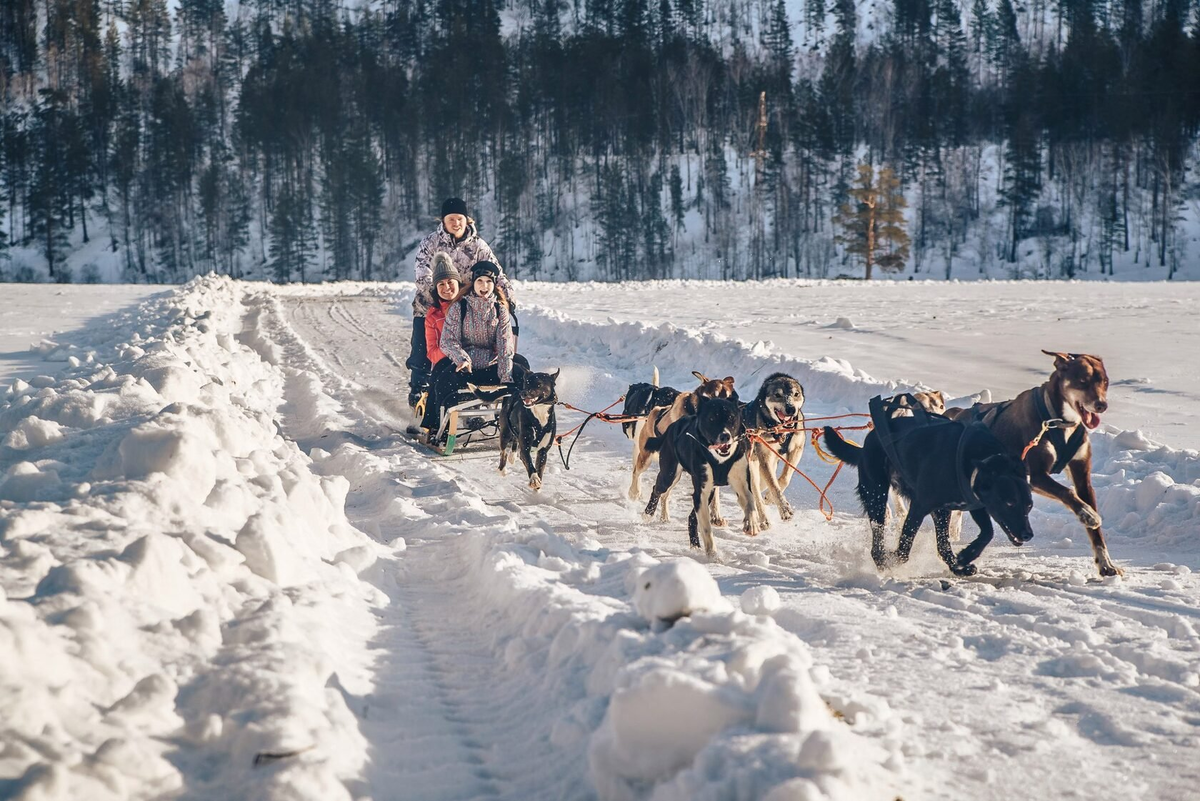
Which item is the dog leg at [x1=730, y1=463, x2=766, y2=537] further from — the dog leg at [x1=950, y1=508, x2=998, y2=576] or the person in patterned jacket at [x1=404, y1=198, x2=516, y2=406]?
the person in patterned jacket at [x1=404, y1=198, x2=516, y2=406]

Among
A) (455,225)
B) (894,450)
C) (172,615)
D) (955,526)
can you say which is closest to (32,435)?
(172,615)

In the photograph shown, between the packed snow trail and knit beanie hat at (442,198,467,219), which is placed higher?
knit beanie hat at (442,198,467,219)

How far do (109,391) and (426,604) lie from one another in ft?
11.7

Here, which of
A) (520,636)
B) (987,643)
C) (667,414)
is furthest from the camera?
Answer: (667,414)

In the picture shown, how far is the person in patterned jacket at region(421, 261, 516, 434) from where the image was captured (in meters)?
9.11

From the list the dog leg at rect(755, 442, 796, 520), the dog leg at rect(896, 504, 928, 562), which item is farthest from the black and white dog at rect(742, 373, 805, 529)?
the dog leg at rect(896, 504, 928, 562)

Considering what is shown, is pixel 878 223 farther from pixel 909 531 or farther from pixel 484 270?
pixel 909 531

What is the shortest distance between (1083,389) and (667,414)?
262cm

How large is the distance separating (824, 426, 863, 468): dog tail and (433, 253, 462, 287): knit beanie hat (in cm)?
450

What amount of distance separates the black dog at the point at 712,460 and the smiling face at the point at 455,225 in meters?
4.27

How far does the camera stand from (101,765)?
251 cm

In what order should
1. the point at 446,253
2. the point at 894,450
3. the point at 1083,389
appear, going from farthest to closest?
the point at 446,253 → the point at 894,450 → the point at 1083,389

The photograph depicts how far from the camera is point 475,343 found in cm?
940

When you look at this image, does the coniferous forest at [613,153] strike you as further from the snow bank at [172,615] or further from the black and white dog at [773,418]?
the snow bank at [172,615]
